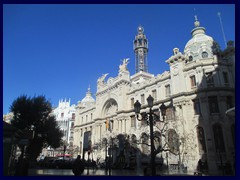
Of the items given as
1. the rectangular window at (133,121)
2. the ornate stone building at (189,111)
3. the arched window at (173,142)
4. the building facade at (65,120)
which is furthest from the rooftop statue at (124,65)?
the building facade at (65,120)

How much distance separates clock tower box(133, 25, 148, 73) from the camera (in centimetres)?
6594

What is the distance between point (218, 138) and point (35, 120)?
76.7ft

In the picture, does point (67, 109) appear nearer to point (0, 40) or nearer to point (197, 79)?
point (197, 79)

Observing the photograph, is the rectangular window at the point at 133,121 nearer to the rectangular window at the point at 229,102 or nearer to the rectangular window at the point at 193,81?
the rectangular window at the point at 193,81

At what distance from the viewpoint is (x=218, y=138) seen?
24.4 m

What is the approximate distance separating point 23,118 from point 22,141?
1695 centimetres

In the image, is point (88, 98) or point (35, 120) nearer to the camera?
point (35, 120)

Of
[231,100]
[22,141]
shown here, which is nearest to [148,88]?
[231,100]

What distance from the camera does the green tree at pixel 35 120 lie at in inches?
1028

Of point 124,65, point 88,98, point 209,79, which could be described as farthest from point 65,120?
point 209,79

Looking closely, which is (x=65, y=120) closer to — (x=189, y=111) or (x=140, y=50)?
(x=140, y=50)

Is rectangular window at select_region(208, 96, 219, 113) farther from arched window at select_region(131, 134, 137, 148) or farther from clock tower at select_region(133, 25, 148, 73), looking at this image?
clock tower at select_region(133, 25, 148, 73)

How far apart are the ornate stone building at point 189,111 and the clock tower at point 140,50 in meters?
26.5

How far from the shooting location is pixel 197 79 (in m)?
27.2
